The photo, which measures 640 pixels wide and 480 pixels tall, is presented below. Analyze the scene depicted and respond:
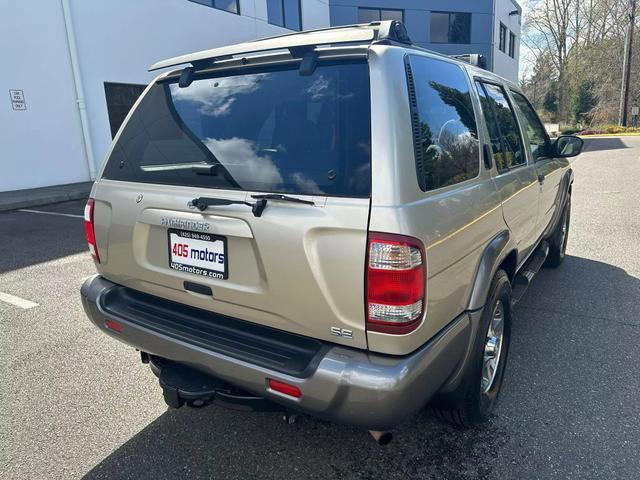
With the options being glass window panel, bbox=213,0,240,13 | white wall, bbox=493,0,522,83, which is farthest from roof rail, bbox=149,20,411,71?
white wall, bbox=493,0,522,83

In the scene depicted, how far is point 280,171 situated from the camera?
6.74ft

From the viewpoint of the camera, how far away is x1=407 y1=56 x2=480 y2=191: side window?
2025mm

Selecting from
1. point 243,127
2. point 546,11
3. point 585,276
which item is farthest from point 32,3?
point 546,11

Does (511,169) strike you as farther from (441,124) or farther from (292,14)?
(292,14)

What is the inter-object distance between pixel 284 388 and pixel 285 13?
19.1 m

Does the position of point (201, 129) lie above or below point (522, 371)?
above

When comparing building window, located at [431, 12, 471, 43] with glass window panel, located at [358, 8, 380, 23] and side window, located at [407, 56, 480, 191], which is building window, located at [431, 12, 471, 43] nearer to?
glass window panel, located at [358, 8, 380, 23]

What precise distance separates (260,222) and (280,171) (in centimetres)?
24

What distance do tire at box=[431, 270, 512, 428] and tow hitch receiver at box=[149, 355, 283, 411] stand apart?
0.90 metres

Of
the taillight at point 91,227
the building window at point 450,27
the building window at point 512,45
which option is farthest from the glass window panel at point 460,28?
the taillight at point 91,227

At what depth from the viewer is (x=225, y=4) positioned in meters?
15.5

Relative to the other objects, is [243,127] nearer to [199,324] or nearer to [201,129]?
[201,129]

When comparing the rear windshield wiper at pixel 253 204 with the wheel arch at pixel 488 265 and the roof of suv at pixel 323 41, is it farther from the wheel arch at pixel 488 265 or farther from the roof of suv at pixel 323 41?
the wheel arch at pixel 488 265

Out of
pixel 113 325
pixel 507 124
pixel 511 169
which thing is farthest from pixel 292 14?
pixel 113 325
